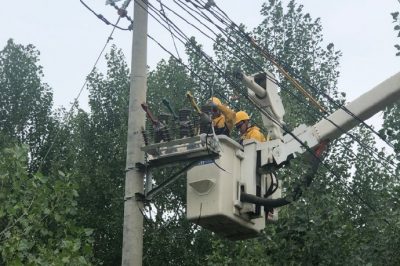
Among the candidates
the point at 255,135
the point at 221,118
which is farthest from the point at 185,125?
the point at 255,135

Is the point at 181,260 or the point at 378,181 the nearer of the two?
the point at 378,181

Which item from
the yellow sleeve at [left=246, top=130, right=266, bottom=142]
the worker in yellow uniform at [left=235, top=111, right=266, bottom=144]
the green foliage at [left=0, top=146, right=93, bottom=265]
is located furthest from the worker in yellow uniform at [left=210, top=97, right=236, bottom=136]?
the green foliage at [left=0, top=146, right=93, bottom=265]

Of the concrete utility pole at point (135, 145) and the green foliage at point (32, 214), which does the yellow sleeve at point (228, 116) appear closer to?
the concrete utility pole at point (135, 145)

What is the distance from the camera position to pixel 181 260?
2209 centimetres

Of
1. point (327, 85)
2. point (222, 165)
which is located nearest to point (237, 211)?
point (222, 165)

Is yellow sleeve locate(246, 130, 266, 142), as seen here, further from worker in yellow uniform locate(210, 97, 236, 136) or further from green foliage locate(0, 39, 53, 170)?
green foliage locate(0, 39, 53, 170)

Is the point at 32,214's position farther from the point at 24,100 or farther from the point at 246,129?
the point at 24,100

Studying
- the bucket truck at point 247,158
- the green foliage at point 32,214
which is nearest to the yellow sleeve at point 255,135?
the bucket truck at point 247,158

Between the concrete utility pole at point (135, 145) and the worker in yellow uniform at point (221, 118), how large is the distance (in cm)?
108

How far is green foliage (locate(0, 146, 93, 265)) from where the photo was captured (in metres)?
8.15

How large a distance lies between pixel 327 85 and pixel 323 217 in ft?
52.5

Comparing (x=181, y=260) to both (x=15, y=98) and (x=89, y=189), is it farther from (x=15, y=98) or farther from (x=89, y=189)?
(x=15, y=98)

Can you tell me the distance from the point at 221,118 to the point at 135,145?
4.73 ft

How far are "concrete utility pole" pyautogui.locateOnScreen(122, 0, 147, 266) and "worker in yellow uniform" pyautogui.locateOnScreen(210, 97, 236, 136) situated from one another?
1.08 m
